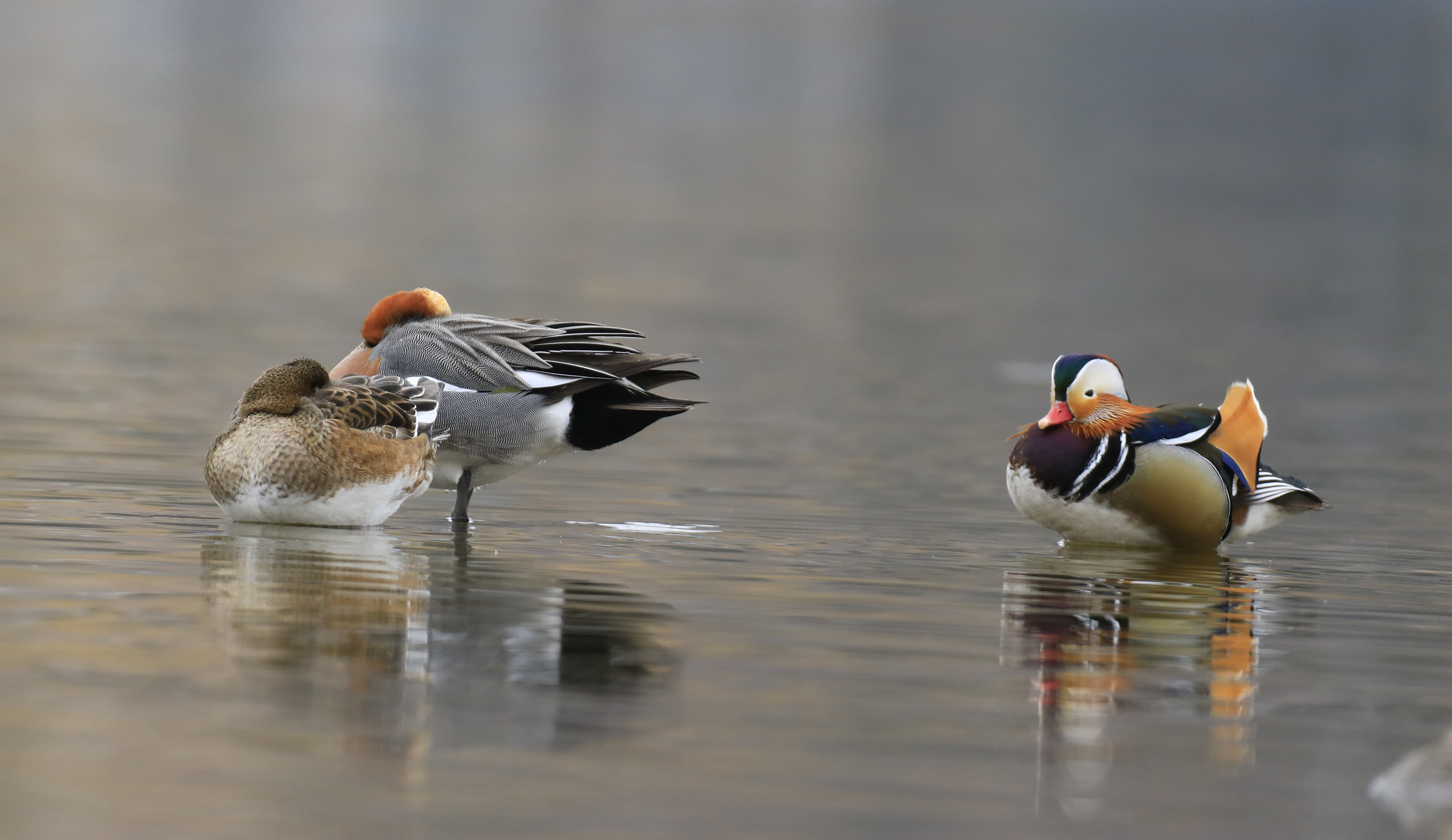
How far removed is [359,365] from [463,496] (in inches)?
36.0

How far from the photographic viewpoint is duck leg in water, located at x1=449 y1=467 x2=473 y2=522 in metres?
10.2

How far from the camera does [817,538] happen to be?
10.0 metres

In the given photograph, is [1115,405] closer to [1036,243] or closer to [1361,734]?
[1361,734]

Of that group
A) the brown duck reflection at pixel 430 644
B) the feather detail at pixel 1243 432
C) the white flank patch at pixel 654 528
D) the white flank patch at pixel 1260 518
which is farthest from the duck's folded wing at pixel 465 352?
the white flank patch at pixel 1260 518

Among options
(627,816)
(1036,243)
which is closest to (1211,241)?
(1036,243)

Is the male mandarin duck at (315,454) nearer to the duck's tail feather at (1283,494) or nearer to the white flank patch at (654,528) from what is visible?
the white flank patch at (654,528)

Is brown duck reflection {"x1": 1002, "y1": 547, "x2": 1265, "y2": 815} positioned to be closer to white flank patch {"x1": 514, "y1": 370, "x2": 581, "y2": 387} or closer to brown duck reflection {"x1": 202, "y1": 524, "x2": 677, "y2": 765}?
brown duck reflection {"x1": 202, "y1": 524, "x2": 677, "y2": 765}

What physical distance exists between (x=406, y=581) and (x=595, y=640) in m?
1.22

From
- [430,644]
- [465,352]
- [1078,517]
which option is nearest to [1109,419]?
[1078,517]

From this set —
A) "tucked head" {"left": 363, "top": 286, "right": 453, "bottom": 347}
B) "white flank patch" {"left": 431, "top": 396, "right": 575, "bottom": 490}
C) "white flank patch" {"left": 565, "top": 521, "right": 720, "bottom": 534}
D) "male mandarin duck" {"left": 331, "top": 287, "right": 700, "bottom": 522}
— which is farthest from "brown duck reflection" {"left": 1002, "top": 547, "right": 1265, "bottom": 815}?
"tucked head" {"left": 363, "top": 286, "right": 453, "bottom": 347}

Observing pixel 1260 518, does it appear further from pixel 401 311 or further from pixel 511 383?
pixel 401 311

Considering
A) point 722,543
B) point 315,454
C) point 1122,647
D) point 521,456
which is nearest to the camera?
point 1122,647

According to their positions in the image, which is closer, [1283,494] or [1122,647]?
[1122,647]

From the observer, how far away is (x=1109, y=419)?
402 inches
